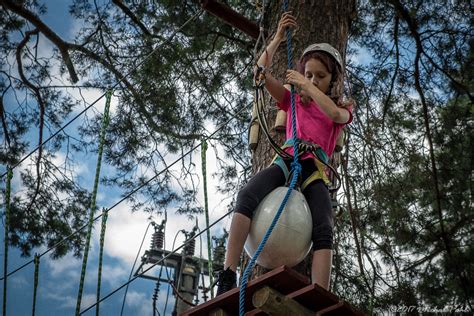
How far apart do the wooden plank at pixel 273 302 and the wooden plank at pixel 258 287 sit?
2 centimetres

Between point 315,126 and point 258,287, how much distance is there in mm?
719

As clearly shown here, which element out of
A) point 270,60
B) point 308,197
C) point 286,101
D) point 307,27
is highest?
point 307,27

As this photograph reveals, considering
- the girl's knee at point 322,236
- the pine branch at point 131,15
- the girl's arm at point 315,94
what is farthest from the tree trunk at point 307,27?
the pine branch at point 131,15

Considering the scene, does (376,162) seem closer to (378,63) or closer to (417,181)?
(417,181)

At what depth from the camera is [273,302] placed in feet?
5.26

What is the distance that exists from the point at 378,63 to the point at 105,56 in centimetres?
217

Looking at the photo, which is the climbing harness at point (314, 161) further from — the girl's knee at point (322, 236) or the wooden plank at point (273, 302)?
the wooden plank at point (273, 302)

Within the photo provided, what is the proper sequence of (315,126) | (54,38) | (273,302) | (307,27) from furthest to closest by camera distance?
1. (54,38)
2. (307,27)
3. (315,126)
4. (273,302)

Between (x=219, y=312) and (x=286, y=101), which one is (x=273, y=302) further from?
(x=286, y=101)

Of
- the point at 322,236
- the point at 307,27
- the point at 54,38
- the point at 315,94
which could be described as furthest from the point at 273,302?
the point at 54,38

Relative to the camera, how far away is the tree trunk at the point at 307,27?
2564mm

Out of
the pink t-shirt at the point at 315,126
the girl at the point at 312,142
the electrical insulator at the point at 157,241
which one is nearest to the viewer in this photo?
the girl at the point at 312,142

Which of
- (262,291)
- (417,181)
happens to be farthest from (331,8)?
(417,181)

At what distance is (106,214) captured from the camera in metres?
3.05
